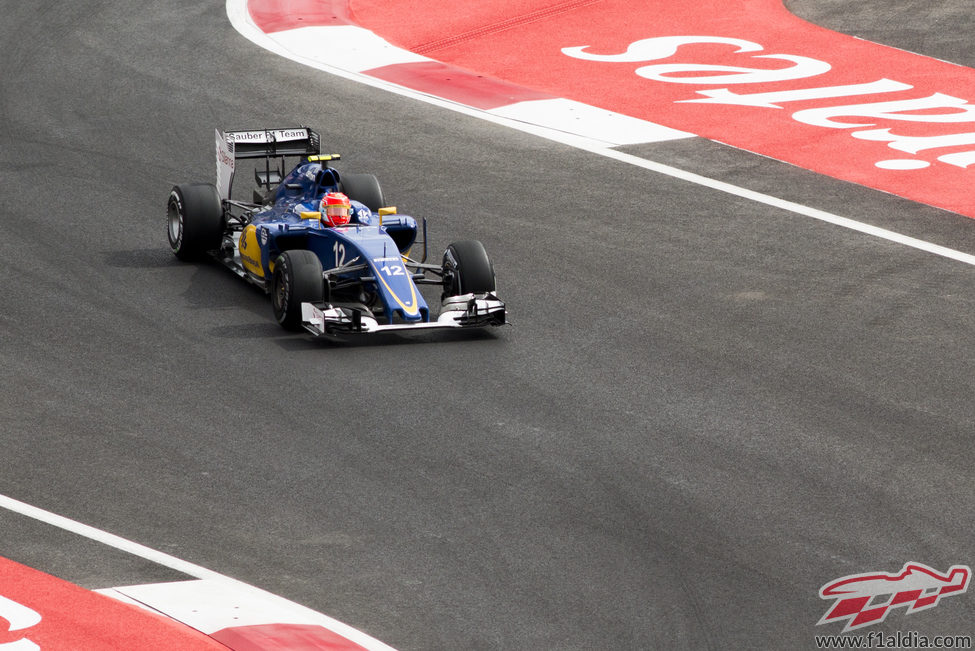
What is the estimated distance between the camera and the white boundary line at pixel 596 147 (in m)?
16.8

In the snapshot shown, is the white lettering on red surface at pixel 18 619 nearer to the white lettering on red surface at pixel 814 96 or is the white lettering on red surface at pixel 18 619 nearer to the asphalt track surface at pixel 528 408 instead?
the asphalt track surface at pixel 528 408

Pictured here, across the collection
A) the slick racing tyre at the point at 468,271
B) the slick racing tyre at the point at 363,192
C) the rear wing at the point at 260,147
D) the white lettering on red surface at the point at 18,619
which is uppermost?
the rear wing at the point at 260,147

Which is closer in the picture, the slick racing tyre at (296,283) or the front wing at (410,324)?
the front wing at (410,324)

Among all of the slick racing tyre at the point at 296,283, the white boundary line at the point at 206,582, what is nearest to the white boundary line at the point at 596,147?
the slick racing tyre at the point at 296,283

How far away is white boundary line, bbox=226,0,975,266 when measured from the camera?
16.8m

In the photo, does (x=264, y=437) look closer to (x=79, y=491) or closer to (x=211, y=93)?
(x=79, y=491)

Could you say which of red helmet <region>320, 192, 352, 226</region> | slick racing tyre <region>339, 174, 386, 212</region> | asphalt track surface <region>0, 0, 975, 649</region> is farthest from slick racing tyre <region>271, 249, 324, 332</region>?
slick racing tyre <region>339, 174, 386, 212</region>

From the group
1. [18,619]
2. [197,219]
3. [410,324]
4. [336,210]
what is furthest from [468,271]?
[18,619]

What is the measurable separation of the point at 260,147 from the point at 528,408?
542 centimetres

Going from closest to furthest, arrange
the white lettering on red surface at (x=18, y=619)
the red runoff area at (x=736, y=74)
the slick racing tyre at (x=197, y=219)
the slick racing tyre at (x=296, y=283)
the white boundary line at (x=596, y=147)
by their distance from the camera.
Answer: the white lettering on red surface at (x=18, y=619)
the slick racing tyre at (x=296, y=283)
the slick racing tyre at (x=197, y=219)
the white boundary line at (x=596, y=147)
the red runoff area at (x=736, y=74)

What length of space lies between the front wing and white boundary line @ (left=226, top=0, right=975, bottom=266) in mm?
5911

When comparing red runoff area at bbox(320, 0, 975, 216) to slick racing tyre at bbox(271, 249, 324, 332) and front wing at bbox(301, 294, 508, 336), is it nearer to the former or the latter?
front wing at bbox(301, 294, 508, 336)

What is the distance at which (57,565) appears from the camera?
8.79 m

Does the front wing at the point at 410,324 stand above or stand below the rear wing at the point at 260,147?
below
